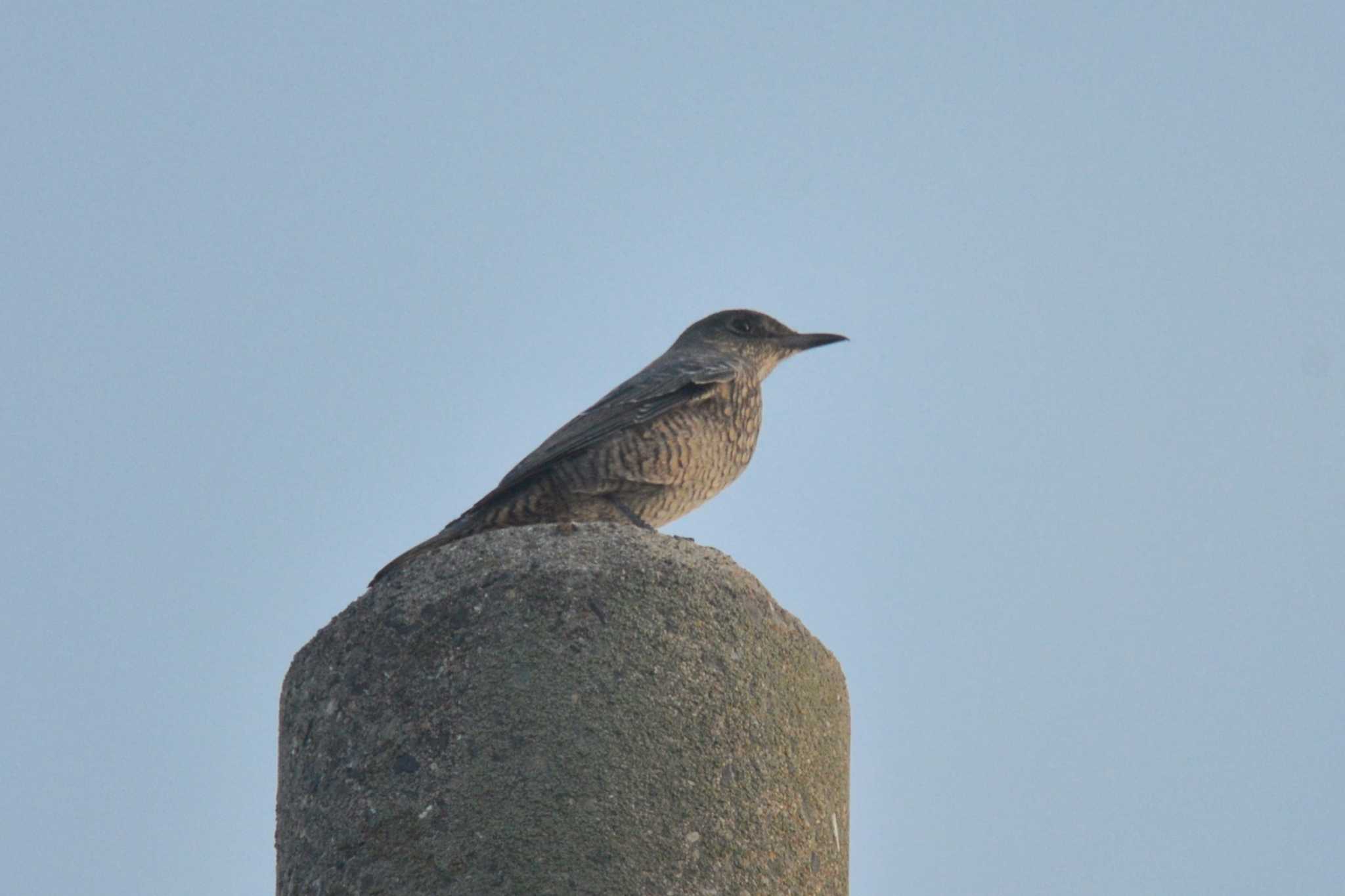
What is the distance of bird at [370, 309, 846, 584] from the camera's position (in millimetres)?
5832

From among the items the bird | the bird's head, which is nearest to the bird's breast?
the bird

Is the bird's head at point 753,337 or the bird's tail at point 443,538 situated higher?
the bird's head at point 753,337

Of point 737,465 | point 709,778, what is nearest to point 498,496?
point 737,465

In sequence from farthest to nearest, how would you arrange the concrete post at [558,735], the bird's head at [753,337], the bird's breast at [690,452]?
the bird's head at [753,337]
the bird's breast at [690,452]
the concrete post at [558,735]

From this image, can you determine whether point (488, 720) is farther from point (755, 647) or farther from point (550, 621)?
point (755, 647)

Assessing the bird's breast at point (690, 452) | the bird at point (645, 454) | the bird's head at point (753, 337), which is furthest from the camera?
the bird's head at point (753, 337)

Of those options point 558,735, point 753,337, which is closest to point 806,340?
point 753,337

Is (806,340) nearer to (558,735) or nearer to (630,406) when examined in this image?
(630,406)

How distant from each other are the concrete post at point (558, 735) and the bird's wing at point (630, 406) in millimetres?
1912

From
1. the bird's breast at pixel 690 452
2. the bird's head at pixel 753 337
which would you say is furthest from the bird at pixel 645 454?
the bird's head at pixel 753 337

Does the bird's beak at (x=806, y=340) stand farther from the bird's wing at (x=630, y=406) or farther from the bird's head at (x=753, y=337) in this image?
the bird's wing at (x=630, y=406)

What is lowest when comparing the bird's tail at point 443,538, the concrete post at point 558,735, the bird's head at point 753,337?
the concrete post at point 558,735

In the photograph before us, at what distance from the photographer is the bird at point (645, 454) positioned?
19.1 feet

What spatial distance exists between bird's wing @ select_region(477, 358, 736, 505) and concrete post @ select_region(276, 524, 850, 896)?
1912mm
